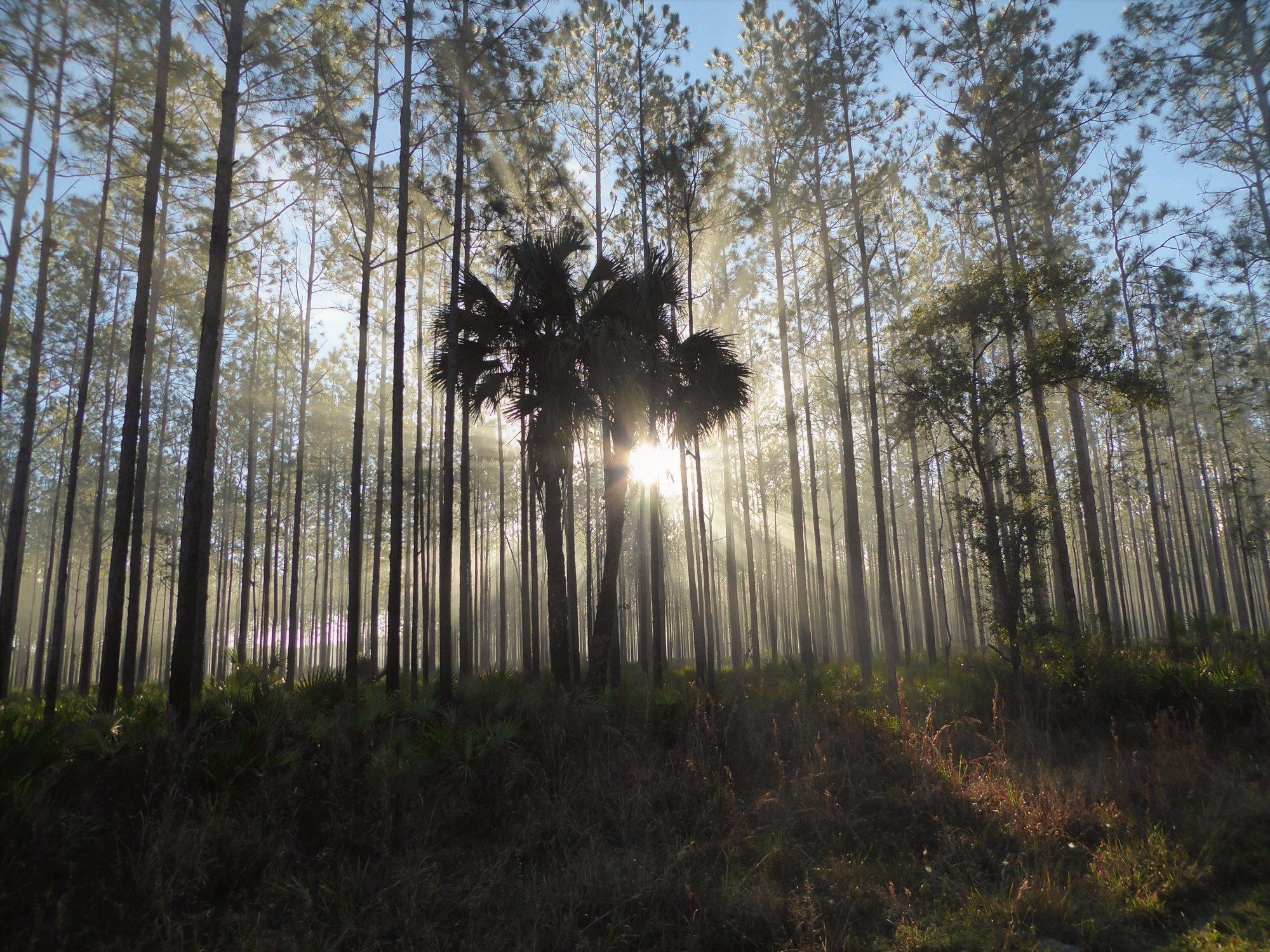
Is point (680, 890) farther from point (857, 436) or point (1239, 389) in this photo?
point (1239, 389)

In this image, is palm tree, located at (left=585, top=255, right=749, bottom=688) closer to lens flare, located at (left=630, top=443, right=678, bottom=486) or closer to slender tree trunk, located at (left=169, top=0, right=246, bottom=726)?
lens flare, located at (left=630, top=443, right=678, bottom=486)

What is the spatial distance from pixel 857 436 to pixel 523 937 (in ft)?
80.6

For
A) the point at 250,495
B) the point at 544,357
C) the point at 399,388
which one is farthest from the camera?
the point at 250,495

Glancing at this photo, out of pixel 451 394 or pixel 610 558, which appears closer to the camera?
pixel 451 394

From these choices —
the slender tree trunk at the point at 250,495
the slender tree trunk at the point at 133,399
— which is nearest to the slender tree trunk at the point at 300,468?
the slender tree trunk at the point at 250,495

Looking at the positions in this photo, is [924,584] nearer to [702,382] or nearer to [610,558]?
[702,382]

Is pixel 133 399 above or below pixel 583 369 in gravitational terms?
below

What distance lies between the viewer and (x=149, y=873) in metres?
4.68

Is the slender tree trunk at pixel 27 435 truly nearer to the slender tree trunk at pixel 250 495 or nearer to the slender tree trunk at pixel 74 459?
the slender tree trunk at pixel 74 459

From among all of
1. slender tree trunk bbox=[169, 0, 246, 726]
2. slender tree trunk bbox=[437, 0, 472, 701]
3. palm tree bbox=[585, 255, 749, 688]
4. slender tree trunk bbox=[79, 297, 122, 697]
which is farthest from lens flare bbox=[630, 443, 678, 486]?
slender tree trunk bbox=[79, 297, 122, 697]

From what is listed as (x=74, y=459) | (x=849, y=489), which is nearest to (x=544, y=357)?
(x=849, y=489)

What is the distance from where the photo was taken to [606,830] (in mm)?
6500

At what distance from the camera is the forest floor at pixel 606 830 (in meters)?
4.46

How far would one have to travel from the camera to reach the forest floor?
14.6 feet
